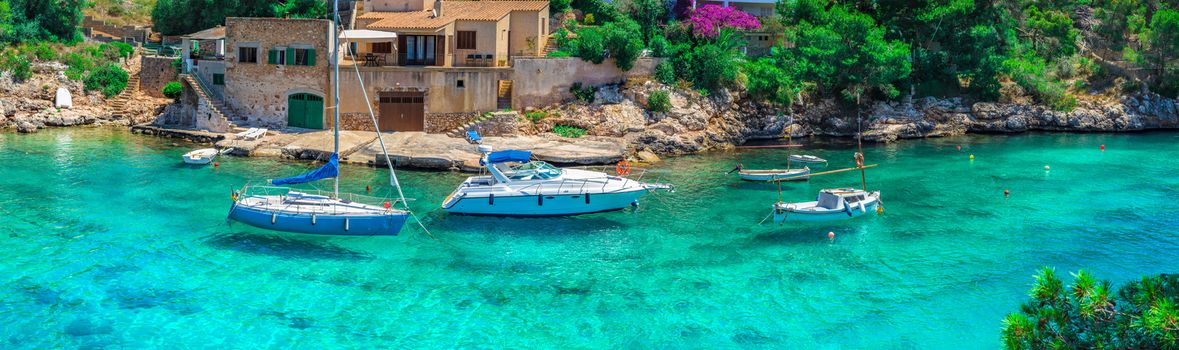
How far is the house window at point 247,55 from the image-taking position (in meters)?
53.7

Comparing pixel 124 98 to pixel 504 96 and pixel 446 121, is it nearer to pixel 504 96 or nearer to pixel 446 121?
pixel 446 121

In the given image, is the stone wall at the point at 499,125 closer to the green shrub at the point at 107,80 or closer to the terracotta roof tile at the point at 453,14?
the terracotta roof tile at the point at 453,14

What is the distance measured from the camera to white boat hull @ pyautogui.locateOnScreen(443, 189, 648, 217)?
3688cm

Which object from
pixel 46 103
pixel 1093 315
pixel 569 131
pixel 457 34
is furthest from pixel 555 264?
pixel 46 103

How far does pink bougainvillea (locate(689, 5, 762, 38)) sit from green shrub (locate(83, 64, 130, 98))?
35786 millimetres

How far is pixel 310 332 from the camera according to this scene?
25.2 metres

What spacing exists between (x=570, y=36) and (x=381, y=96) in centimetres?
1296

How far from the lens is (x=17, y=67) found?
56625mm

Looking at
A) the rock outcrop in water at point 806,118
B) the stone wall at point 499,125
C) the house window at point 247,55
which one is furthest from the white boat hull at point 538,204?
the house window at point 247,55

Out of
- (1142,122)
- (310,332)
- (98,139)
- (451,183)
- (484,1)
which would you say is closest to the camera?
(310,332)

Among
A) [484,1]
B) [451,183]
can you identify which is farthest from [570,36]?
[451,183]

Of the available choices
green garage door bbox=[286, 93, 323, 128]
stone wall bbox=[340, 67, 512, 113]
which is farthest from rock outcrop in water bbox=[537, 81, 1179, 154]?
green garage door bbox=[286, 93, 323, 128]

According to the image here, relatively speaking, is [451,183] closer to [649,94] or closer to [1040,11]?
[649,94]

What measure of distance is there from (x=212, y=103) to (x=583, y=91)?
2118 cm
